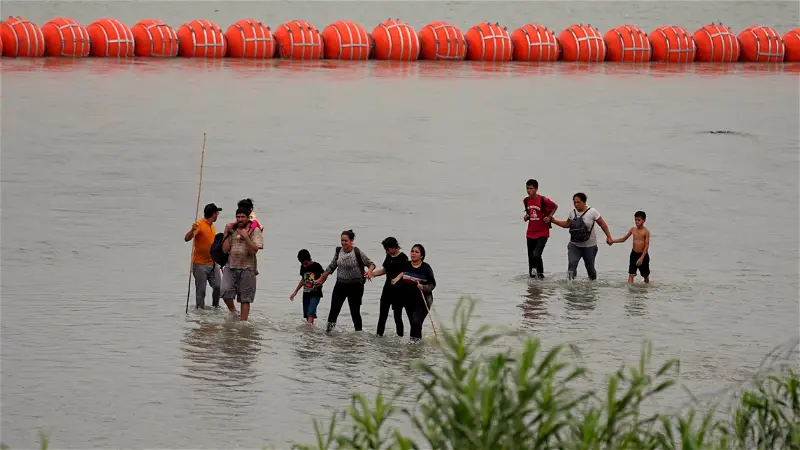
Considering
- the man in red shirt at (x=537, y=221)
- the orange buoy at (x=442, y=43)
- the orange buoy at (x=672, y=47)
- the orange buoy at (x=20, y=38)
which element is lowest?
the man in red shirt at (x=537, y=221)

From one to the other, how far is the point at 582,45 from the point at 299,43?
888 centimetres

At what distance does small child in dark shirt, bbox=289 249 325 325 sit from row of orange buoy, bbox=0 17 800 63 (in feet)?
85.5

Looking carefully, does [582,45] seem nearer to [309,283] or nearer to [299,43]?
[299,43]

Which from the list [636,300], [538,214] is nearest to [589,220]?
[538,214]

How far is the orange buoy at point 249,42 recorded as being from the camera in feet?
138

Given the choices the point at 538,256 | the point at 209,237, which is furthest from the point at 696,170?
the point at 209,237

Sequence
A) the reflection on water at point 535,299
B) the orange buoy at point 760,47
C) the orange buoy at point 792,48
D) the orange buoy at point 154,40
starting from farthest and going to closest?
the orange buoy at point 792,48 < the orange buoy at point 760,47 < the orange buoy at point 154,40 < the reflection on water at point 535,299

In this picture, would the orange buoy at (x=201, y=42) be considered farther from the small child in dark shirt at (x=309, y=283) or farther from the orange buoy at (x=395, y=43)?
the small child in dark shirt at (x=309, y=283)

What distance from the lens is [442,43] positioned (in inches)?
1689

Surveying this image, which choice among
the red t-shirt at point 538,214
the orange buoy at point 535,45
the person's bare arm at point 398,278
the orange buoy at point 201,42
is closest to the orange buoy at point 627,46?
the orange buoy at point 535,45

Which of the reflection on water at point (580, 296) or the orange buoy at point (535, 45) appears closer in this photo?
the reflection on water at point (580, 296)

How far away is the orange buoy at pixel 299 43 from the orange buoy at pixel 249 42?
1.08ft

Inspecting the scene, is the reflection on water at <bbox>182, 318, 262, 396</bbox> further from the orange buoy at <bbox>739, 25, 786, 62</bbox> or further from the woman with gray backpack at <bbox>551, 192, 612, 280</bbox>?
the orange buoy at <bbox>739, 25, 786, 62</bbox>

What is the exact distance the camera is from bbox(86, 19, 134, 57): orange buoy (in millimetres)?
40312
